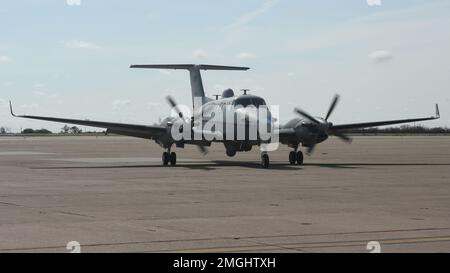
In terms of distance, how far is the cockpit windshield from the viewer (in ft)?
110

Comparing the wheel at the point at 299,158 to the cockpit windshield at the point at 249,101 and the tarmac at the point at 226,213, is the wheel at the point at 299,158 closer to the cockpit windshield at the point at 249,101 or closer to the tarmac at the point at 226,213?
the cockpit windshield at the point at 249,101

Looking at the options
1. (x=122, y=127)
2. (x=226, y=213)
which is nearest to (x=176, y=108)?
(x=122, y=127)

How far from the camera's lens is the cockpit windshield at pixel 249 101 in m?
33.6

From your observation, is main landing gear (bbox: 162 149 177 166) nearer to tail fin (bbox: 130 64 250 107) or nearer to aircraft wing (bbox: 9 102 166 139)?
aircraft wing (bbox: 9 102 166 139)

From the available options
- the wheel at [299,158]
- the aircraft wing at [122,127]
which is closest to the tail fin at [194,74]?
the aircraft wing at [122,127]

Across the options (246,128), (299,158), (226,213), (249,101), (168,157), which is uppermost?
(249,101)

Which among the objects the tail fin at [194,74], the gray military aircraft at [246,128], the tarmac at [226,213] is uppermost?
the tail fin at [194,74]

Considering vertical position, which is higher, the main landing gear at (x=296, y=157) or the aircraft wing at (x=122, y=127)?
the aircraft wing at (x=122, y=127)

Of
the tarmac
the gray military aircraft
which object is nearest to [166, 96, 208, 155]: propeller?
the gray military aircraft

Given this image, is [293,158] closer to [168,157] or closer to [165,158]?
[168,157]

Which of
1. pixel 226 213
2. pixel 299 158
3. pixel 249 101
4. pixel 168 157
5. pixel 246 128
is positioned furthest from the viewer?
pixel 168 157

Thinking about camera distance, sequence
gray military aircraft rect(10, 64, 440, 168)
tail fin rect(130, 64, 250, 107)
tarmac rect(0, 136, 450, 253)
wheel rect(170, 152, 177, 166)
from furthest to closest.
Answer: tail fin rect(130, 64, 250, 107)
wheel rect(170, 152, 177, 166)
gray military aircraft rect(10, 64, 440, 168)
tarmac rect(0, 136, 450, 253)

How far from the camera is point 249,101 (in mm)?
33656

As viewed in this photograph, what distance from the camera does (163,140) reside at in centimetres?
3659
